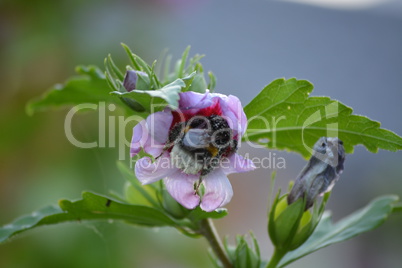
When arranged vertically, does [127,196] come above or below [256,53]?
below

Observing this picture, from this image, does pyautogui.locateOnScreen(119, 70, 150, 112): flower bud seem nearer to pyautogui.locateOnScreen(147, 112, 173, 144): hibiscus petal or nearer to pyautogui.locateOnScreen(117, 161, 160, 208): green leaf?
pyautogui.locateOnScreen(147, 112, 173, 144): hibiscus petal

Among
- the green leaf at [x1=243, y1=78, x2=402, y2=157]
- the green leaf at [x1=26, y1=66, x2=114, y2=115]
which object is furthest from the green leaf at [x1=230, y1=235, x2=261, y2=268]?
the green leaf at [x1=26, y1=66, x2=114, y2=115]

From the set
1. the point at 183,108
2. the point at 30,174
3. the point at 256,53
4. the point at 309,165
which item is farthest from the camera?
the point at 256,53

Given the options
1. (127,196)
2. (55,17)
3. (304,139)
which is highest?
(55,17)

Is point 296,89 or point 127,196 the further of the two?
point 127,196

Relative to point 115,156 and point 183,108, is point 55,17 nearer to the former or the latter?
point 115,156

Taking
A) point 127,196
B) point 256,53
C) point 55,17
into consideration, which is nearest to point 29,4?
point 55,17

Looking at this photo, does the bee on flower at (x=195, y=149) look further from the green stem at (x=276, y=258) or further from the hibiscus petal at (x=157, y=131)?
the green stem at (x=276, y=258)
